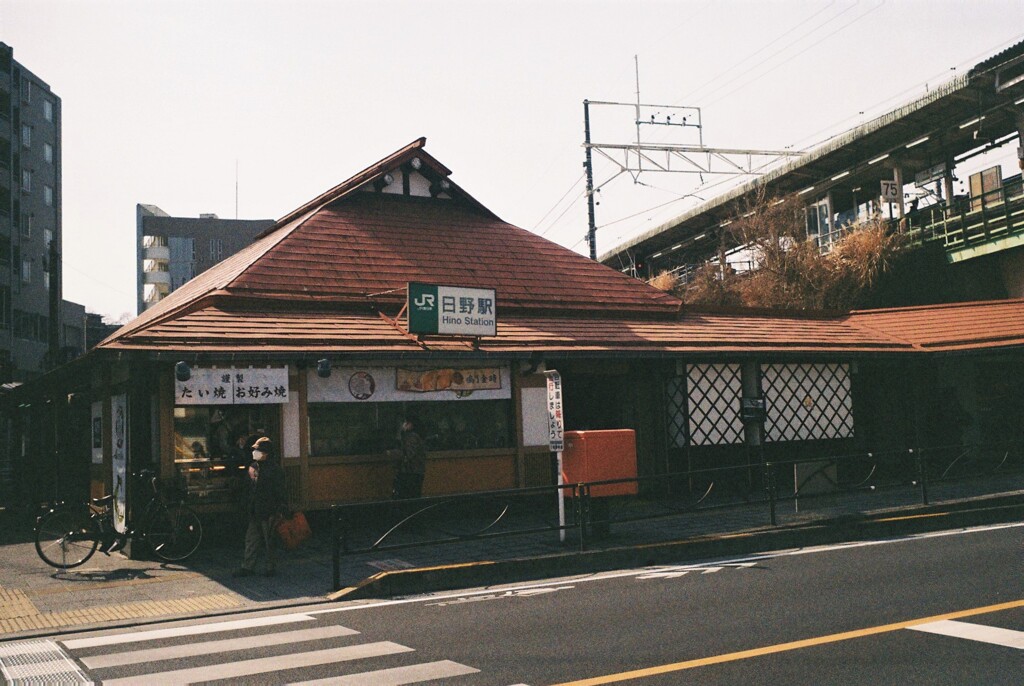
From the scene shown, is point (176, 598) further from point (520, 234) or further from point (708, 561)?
point (520, 234)

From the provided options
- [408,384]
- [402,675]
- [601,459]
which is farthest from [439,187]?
[402,675]

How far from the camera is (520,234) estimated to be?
2209 cm

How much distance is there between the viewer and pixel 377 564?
1200 centimetres

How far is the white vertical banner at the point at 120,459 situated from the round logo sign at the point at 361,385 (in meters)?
3.75

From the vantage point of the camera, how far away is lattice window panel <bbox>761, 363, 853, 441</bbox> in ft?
64.8

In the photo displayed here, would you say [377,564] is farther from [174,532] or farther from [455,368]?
[455,368]

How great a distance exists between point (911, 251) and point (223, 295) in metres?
23.6

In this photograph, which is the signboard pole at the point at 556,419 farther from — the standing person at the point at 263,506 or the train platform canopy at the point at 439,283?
the standing person at the point at 263,506

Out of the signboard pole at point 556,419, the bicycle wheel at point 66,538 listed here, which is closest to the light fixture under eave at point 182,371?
the bicycle wheel at point 66,538

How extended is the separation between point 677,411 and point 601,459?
18.9 feet

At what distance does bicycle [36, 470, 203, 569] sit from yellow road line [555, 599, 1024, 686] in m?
9.13

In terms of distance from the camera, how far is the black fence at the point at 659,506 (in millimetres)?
12422

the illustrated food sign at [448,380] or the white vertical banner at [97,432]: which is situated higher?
the illustrated food sign at [448,380]

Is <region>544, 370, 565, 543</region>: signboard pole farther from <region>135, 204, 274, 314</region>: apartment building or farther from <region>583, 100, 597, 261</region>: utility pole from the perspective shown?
<region>135, 204, 274, 314</region>: apartment building
